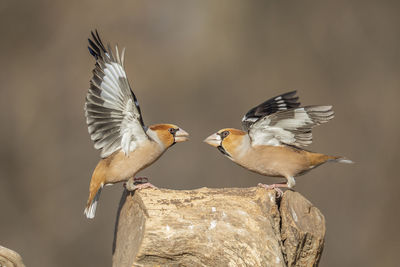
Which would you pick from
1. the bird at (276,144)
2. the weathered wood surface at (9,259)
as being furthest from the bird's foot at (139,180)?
the weathered wood surface at (9,259)

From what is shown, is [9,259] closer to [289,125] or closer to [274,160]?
[274,160]

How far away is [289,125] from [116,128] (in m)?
1.69

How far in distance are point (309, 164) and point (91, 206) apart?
2199 millimetres

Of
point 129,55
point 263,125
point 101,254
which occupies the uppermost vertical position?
point 129,55

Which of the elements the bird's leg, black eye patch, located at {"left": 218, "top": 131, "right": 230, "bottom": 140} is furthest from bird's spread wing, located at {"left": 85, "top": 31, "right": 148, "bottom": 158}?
black eye patch, located at {"left": 218, "top": 131, "right": 230, "bottom": 140}

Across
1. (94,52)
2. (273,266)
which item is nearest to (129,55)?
(94,52)

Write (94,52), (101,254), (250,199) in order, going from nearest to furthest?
(250,199), (94,52), (101,254)

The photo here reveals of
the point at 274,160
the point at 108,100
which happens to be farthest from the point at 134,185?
the point at 274,160

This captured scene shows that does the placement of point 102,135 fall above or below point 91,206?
above

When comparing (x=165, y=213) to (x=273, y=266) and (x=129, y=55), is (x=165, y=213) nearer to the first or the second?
(x=273, y=266)

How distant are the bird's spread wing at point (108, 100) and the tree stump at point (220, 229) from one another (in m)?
0.66

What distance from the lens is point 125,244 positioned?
516cm

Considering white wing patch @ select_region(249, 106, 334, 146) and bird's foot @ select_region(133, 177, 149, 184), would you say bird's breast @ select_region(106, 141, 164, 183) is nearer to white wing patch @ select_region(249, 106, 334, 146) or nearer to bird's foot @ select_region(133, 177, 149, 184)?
bird's foot @ select_region(133, 177, 149, 184)

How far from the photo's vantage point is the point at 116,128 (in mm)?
5398
